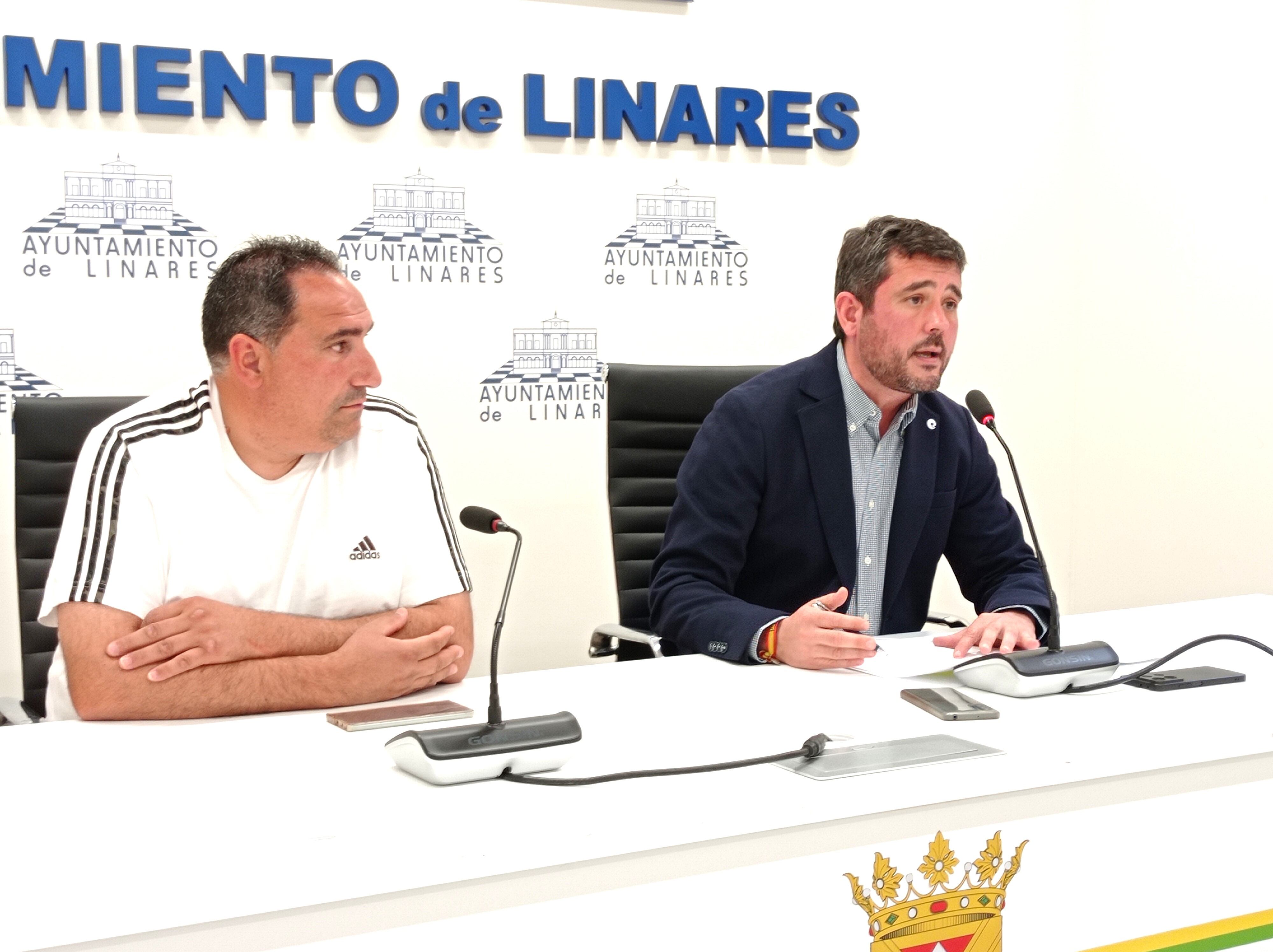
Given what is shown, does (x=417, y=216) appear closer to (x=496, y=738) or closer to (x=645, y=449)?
(x=645, y=449)

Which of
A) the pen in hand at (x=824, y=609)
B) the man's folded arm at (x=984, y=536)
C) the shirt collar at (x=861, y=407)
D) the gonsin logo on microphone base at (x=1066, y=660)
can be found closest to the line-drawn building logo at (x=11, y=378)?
the shirt collar at (x=861, y=407)

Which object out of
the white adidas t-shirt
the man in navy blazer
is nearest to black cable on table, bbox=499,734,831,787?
the white adidas t-shirt

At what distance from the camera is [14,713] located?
6.05 ft

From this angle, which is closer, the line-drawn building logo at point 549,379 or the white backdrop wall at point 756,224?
the white backdrop wall at point 756,224

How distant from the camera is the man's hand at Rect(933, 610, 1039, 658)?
5.98 ft

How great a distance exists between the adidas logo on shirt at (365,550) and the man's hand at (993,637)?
85 cm

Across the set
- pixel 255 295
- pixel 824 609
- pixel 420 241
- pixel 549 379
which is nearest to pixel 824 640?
pixel 824 609

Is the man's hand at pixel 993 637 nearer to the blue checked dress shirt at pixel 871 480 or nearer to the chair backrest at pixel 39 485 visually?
the blue checked dress shirt at pixel 871 480

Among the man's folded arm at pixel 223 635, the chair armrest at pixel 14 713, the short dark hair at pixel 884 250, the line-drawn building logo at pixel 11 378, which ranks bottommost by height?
the chair armrest at pixel 14 713

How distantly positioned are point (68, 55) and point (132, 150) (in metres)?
0.23

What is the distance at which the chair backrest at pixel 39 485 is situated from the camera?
214 cm

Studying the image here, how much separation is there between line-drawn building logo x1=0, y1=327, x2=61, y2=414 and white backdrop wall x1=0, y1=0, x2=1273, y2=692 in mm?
23

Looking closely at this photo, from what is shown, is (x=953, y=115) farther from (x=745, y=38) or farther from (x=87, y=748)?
(x=87, y=748)

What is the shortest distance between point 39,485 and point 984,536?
168 cm
